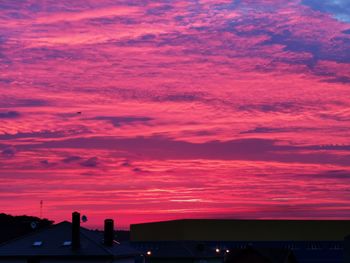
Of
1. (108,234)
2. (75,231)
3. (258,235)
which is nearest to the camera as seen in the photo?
(75,231)

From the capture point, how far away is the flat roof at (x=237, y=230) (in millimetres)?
162250

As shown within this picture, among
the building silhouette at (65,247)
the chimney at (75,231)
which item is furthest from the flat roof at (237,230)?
the chimney at (75,231)

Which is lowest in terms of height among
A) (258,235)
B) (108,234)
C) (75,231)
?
(75,231)

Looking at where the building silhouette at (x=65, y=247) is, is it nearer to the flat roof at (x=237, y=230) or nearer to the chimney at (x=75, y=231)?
the chimney at (x=75, y=231)

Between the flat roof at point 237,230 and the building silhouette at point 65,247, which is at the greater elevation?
the flat roof at point 237,230

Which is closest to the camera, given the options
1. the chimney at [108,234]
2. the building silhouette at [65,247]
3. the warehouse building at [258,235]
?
the building silhouette at [65,247]

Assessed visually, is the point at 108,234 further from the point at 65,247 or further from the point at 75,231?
the point at 65,247

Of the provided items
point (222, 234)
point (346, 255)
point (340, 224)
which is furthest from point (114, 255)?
point (340, 224)

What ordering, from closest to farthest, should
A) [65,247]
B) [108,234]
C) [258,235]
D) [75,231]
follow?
[75,231]
[65,247]
[108,234]
[258,235]

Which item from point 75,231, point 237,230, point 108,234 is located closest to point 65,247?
point 75,231

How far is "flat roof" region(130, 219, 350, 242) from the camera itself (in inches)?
6388

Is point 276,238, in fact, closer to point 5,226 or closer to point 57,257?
point 5,226

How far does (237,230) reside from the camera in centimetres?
16300

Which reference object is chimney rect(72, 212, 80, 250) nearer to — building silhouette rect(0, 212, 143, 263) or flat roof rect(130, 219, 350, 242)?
building silhouette rect(0, 212, 143, 263)
